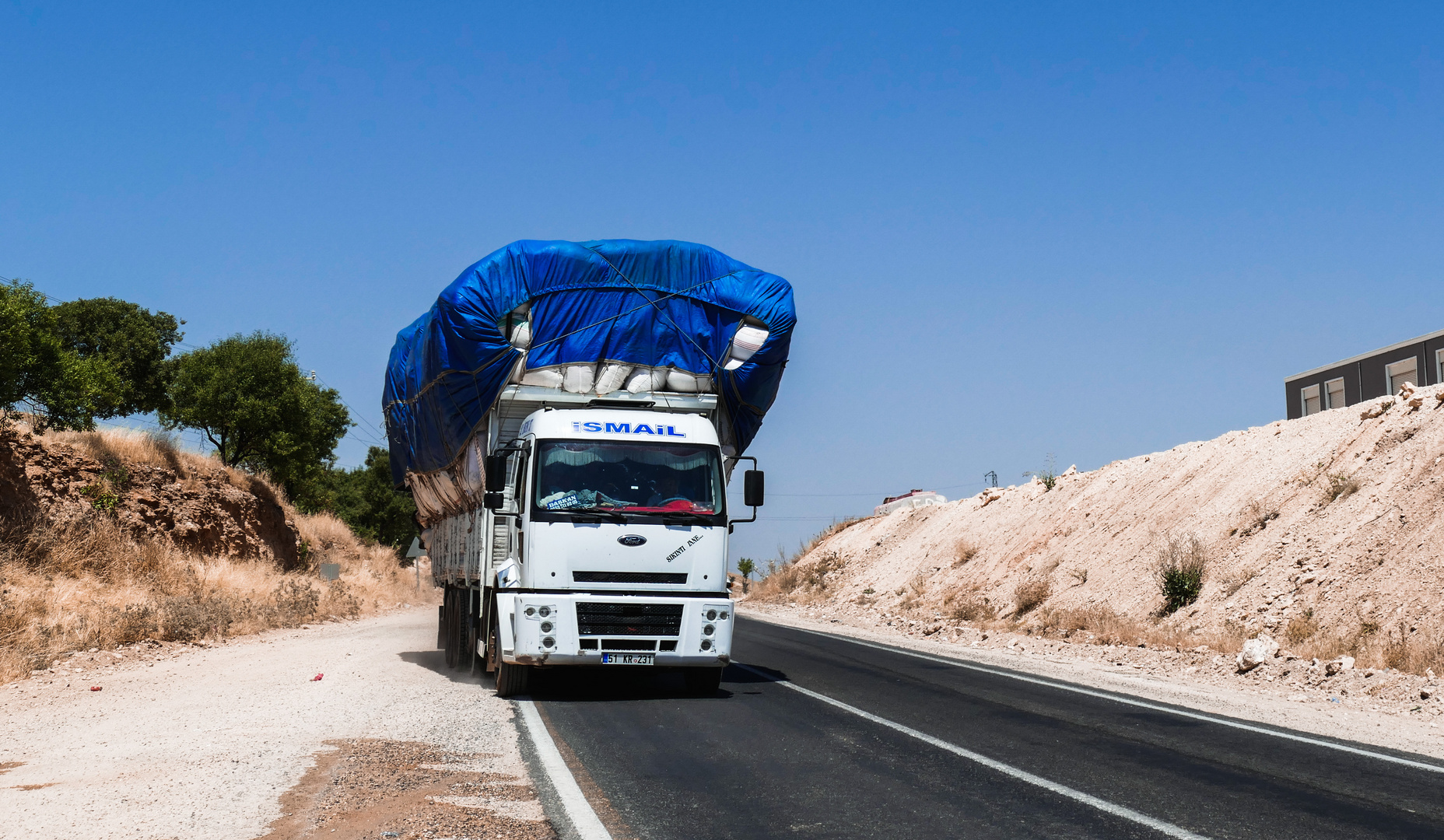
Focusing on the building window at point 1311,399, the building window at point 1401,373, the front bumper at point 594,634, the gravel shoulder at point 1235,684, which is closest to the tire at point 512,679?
the front bumper at point 594,634

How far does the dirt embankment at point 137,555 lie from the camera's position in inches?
723

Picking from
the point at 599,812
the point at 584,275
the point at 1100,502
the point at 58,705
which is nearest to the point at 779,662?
the point at 584,275

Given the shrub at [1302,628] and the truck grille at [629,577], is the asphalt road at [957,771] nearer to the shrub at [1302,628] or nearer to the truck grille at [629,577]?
the truck grille at [629,577]

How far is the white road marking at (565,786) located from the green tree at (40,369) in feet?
65.3

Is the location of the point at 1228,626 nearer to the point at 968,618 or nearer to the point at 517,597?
the point at 968,618

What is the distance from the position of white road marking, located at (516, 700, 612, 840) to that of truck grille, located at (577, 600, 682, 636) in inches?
51.7

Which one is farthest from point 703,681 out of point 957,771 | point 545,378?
point 957,771

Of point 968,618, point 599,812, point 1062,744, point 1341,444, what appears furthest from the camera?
point 968,618

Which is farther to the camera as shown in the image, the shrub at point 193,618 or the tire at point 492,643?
the shrub at point 193,618

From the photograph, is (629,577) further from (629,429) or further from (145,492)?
(145,492)

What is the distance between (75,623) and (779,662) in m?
11.2

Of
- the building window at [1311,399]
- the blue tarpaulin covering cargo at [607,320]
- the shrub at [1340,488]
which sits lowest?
the shrub at [1340,488]

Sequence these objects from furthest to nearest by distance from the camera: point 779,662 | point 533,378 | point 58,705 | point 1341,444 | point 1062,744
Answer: point 1341,444, point 779,662, point 533,378, point 58,705, point 1062,744

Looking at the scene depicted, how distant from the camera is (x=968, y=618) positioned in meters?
28.6
